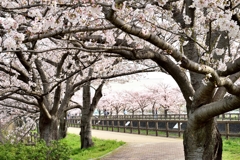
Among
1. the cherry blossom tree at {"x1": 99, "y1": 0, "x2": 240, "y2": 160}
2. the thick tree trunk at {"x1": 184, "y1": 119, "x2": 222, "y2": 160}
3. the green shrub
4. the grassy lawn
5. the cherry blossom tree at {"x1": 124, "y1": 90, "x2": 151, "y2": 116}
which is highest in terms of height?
the cherry blossom tree at {"x1": 124, "y1": 90, "x2": 151, "y2": 116}

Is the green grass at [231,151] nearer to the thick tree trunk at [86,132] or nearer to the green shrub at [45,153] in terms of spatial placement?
the green shrub at [45,153]

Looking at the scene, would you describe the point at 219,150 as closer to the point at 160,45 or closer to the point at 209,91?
the point at 209,91

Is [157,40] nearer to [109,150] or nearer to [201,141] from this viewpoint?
[201,141]

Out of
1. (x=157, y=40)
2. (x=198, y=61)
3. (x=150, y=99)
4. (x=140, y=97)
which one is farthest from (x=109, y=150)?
(x=140, y=97)

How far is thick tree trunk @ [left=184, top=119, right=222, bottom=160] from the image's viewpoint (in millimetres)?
6820

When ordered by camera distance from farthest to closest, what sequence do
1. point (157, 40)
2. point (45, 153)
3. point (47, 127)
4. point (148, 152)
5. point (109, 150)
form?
1. point (109, 150)
2. point (148, 152)
3. point (47, 127)
4. point (45, 153)
5. point (157, 40)

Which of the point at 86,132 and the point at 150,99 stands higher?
the point at 150,99

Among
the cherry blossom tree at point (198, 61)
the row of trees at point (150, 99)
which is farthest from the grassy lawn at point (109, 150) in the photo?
the row of trees at point (150, 99)

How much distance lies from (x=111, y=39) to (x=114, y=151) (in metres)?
8.30

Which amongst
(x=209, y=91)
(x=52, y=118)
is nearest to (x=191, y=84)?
(x=209, y=91)

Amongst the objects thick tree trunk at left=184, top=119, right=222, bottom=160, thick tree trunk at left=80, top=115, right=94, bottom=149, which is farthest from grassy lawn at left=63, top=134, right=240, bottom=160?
thick tree trunk at left=184, top=119, right=222, bottom=160

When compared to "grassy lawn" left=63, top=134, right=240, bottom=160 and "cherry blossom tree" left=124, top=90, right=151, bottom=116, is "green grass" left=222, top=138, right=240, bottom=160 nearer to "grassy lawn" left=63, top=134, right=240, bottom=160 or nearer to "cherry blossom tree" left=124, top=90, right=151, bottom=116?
"grassy lawn" left=63, top=134, right=240, bottom=160

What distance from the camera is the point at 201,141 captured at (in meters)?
6.87

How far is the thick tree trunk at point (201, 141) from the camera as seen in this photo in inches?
269
